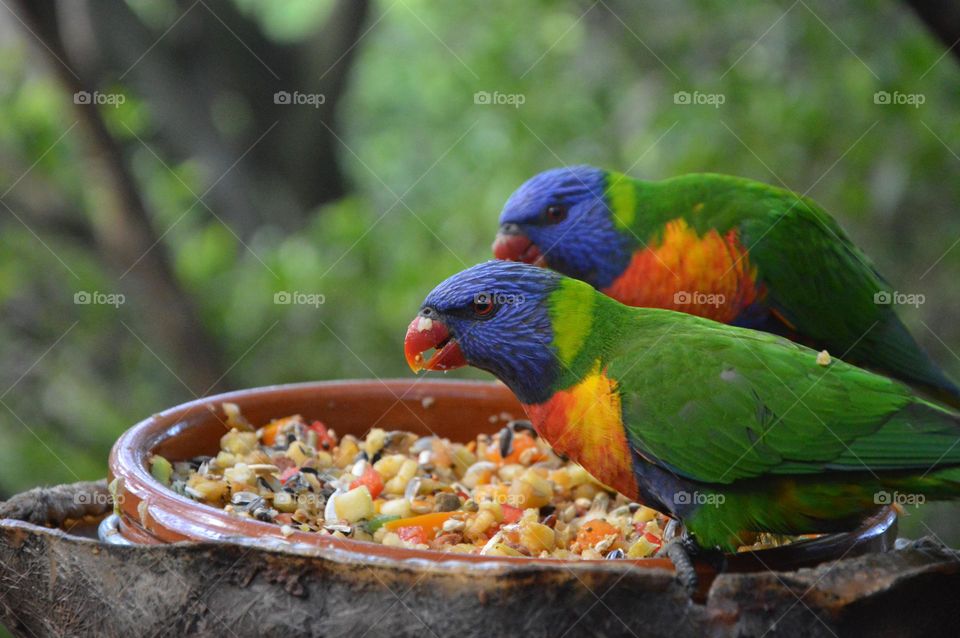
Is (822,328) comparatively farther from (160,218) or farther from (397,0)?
(397,0)

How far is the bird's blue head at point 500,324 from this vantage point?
194cm

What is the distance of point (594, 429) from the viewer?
1.84 m

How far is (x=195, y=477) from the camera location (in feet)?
6.49

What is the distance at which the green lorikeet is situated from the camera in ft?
8.42

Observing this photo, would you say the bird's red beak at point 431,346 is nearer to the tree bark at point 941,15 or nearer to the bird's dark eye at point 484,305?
the bird's dark eye at point 484,305

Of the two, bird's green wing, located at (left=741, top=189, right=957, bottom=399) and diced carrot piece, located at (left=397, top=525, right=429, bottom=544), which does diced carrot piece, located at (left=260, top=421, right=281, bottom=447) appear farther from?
bird's green wing, located at (left=741, top=189, right=957, bottom=399)

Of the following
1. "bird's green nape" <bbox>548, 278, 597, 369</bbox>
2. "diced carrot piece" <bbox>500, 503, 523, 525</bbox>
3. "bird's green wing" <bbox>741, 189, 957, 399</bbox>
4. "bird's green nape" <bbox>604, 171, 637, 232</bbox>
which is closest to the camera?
"bird's green nape" <bbox>548, 278, 597, 369</bbox>

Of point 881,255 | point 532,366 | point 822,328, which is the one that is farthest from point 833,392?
point 881,255

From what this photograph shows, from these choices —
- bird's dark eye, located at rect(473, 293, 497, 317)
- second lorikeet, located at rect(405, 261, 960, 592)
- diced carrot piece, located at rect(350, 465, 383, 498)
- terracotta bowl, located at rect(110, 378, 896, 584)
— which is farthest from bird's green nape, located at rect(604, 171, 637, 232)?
diced carrot piece, located at rect(350, 465, 383, 498)

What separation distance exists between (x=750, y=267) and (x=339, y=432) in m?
1.19

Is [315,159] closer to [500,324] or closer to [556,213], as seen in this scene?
[556,213]

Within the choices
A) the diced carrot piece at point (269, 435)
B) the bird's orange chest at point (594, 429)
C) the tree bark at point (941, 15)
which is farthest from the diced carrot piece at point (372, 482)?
the tree bark at point (941, 15)

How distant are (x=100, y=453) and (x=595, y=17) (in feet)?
12.5

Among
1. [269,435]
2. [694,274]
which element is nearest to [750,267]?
[694,274]
